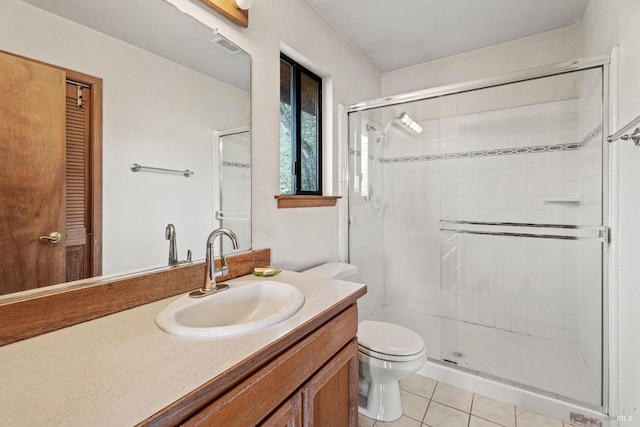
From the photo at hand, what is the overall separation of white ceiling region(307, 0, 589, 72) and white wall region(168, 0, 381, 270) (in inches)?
7.7

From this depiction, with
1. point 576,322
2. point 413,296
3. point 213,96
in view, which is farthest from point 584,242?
point 213,96

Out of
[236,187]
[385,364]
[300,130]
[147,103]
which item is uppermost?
[300,130]

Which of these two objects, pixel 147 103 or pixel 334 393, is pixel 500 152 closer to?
pixel 334 393

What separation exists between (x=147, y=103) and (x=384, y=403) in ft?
5.90

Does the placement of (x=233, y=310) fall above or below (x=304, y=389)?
above

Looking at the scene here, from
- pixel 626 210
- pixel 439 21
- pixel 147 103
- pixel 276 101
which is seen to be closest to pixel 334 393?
pixel 147 103

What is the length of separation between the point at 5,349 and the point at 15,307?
0.10m

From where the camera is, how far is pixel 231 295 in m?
1.14

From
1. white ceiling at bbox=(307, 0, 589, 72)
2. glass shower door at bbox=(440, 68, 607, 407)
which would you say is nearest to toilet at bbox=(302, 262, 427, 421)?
glass shower door at bbox=(440, 68, 607, 407)

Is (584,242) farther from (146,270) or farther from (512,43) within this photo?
(146,270)

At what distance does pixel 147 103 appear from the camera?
1062mm

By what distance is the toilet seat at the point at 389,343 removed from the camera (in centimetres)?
150

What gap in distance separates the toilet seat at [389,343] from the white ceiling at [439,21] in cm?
203

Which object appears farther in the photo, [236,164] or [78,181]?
[236,164]
